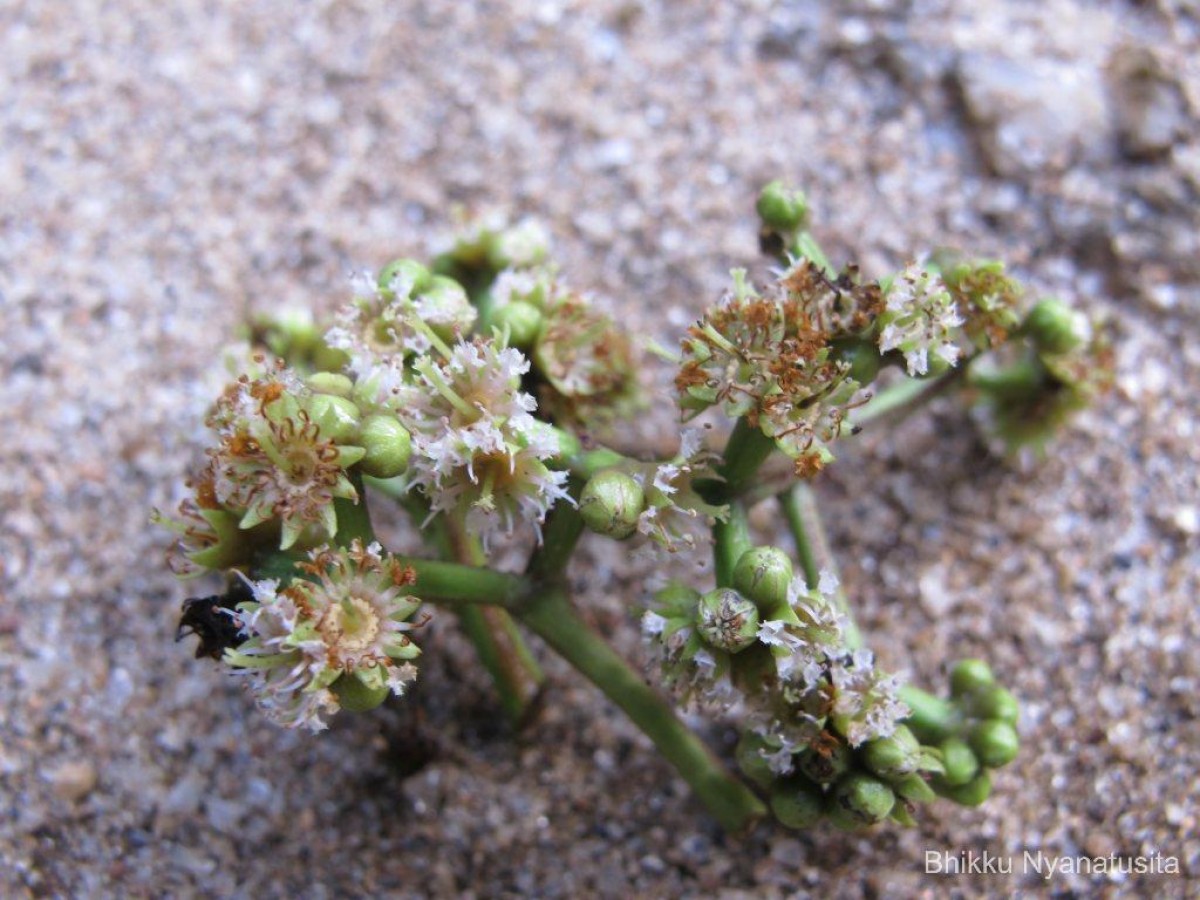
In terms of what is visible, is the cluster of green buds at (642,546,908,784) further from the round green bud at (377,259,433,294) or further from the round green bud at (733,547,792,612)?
the round green bud at (377,259,433,294)

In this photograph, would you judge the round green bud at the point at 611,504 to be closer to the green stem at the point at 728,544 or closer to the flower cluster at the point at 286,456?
the green stem at the point at 728,544

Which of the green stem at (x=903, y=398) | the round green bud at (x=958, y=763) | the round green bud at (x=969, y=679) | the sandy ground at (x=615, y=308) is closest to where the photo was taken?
the round green bud at (x=958, y=763)

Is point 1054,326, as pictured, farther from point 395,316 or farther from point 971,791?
point 395,316

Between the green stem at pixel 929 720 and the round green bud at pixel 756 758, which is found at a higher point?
the round green bud at pixel 756 758

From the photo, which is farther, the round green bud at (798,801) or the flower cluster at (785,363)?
the round green bud at (798,801)

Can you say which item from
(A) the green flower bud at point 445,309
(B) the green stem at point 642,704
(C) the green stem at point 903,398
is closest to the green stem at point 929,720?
(B) the green stem at point 642,704

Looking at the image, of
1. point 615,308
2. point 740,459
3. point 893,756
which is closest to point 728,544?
point 740,459
